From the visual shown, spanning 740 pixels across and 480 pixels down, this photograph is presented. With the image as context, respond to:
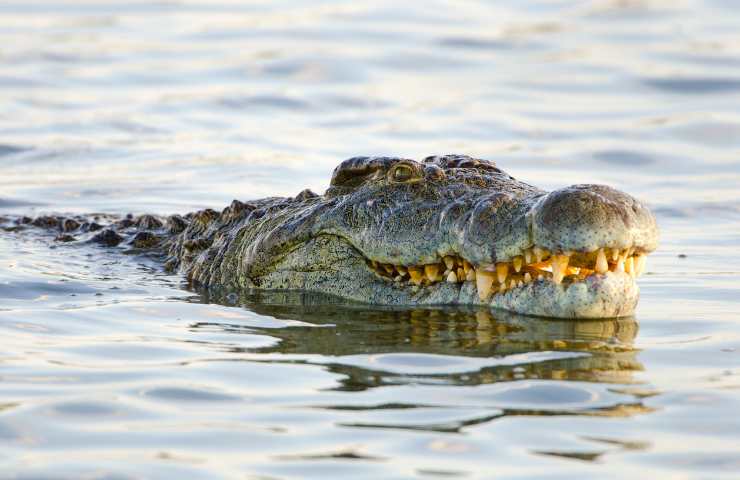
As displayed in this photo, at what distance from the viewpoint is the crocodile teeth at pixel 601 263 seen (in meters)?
6.14

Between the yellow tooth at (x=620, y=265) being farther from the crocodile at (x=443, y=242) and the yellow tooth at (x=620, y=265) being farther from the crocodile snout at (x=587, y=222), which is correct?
the crocodile snout at (x=587, y=222)

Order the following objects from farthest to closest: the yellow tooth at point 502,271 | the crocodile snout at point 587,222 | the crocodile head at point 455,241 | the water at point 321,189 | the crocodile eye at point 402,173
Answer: the crocodile eye at point 402,173 → the yellow tooth at point 502,271 → the crocodile head at point 455,241 → the crocodile snout at point 587,222 → the water at point 321,189

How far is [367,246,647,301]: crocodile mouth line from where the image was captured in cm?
618

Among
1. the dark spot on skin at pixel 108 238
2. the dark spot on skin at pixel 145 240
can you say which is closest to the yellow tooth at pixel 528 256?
the dark spot on skin at pixel 145 240

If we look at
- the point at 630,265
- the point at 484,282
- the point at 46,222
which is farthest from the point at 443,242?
the point at 46,222

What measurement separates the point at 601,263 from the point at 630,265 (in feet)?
0.75

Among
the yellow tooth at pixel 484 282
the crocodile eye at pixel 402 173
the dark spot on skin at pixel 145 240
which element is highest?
the crocodile eye at pixel 402 173

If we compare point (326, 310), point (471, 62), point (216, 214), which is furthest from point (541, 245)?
point (471, 62)

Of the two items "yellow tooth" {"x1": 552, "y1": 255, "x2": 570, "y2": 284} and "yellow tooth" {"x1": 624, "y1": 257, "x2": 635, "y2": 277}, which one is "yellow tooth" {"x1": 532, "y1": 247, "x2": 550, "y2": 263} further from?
"yellow tooth" {"x1": 624, "y1": 257, "x2": 635, "y2": 277}

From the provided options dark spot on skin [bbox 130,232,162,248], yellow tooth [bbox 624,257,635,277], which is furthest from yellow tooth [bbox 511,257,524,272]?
dark spot on skin [bbox 130,232,162,248]

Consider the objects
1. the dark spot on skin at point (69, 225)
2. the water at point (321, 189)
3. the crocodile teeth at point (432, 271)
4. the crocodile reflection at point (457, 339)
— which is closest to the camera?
the water at point (321, 189)

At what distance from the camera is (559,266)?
618cm

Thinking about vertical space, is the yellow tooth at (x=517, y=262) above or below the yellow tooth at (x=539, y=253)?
below

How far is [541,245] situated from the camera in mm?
6039
